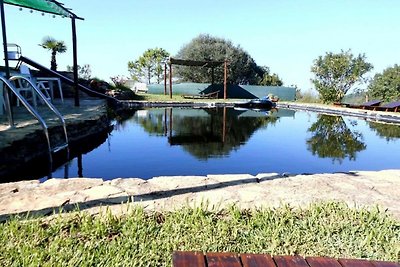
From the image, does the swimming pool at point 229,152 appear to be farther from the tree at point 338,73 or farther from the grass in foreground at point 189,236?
the tree at point 338,73

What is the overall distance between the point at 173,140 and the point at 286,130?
389 centimetres

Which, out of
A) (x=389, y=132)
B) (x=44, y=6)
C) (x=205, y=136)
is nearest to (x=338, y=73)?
(x=389, y=132)

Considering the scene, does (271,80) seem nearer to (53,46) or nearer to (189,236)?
(53,46)

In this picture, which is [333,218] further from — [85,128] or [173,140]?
[85,128]

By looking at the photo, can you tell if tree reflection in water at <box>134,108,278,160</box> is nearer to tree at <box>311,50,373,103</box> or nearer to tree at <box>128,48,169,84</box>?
tree at <box>311,50,373,103</box>

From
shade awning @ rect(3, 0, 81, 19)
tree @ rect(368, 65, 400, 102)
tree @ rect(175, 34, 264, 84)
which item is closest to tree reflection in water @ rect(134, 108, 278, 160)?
shade awning @ rect(3, 0, 81, 19)

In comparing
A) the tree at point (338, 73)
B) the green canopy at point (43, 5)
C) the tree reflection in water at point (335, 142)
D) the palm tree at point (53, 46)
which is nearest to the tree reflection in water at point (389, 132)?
the tree reflection in water at point (335, 142)

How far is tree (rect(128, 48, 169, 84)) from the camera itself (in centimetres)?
3556

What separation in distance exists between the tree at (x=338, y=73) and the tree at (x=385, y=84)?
5.61ft

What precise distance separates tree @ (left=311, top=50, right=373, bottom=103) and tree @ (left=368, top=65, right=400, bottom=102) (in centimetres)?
171

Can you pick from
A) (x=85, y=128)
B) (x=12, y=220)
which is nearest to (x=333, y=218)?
(x=12, y=220)

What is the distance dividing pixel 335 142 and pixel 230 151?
3068 mm

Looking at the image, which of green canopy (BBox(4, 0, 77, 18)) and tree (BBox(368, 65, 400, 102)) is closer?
green canopy (BBox(4, 0, 77, 18))

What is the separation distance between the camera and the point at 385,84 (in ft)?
64.8
